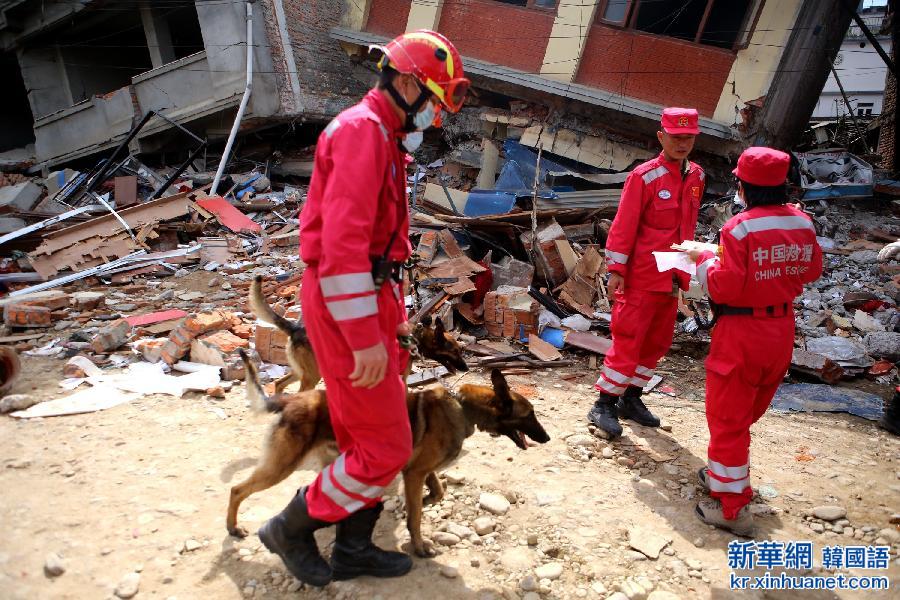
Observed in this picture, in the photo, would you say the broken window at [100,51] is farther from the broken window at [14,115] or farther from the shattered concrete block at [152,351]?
the shattered concrete block at [152,351]

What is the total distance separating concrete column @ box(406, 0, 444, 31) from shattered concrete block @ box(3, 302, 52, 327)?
33.4 ft

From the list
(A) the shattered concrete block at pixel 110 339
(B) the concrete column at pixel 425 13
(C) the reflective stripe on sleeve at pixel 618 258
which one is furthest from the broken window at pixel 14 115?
(C) the reflective stripe on sleeve at pixel 618 258

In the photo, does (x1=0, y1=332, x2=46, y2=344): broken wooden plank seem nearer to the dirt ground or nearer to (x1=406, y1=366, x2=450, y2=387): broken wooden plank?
the dirt ground

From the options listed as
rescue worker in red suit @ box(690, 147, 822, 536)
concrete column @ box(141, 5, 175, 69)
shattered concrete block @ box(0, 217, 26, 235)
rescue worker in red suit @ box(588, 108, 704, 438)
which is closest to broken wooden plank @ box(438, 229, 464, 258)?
rescue worker in red suit @ box(588, 108, 704, 438)

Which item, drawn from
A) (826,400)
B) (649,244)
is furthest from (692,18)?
(649,244)

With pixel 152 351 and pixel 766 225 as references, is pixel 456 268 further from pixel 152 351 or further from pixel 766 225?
pixel 766 225

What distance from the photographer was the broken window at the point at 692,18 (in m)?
10.6

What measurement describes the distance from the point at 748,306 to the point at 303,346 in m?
2.91

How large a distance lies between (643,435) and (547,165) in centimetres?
873

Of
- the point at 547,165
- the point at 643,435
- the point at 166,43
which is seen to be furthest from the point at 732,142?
the point at 166,43

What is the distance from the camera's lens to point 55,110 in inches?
A: 643

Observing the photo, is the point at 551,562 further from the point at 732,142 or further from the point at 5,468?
the point at 732,142

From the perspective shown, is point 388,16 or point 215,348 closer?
point 215,348

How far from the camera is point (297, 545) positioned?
98.2 inches
